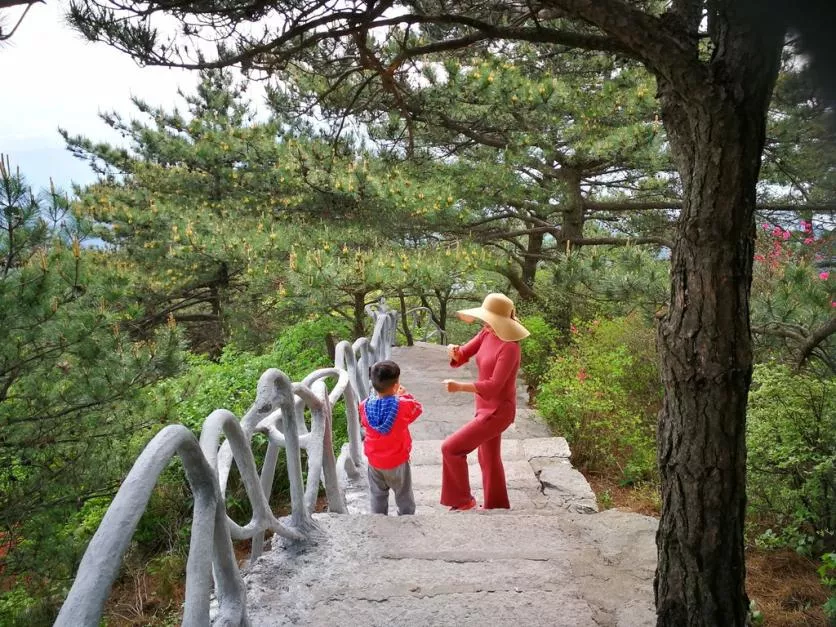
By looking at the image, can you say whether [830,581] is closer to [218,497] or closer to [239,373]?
[218,497]

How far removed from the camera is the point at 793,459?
10.9 ft

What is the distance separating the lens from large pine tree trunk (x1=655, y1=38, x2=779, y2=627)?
5.87 ft

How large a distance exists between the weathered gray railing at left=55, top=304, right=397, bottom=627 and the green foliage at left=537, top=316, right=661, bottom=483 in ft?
11.1

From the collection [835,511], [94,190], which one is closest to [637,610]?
[835,511]

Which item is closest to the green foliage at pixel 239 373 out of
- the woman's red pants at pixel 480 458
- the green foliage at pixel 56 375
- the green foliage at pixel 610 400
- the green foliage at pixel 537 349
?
the green foliage at pixel 56 375

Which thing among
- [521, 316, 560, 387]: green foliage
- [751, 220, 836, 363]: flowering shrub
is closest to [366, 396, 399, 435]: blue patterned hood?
[751, 220, 836, 363]: flowering shrub

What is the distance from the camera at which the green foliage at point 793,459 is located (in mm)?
3412

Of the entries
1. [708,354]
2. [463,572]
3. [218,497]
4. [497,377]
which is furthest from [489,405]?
[218,497]

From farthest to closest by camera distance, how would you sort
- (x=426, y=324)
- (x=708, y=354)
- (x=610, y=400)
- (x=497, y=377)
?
(x=426, y=324), (x=610, y=400), (x=497, y=377), (x=708, y=354)

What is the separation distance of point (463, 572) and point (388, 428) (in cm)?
93

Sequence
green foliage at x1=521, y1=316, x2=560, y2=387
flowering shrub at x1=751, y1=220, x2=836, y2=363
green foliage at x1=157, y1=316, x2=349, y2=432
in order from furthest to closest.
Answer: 1. green foliage at x1=521, y1=316, x2=560, y2=387
2. green foliage at x1=157, y1=316, x2=349, y2=432
3. flowering shrub at x1=751, y1=220, x2=836, y2=363

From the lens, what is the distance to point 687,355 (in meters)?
1.91

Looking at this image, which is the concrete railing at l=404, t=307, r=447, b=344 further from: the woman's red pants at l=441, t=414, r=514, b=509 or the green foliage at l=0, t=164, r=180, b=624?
the woman's red pants at l=441, t=414, r=514, b=509

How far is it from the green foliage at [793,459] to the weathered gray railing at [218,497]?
106 inches
